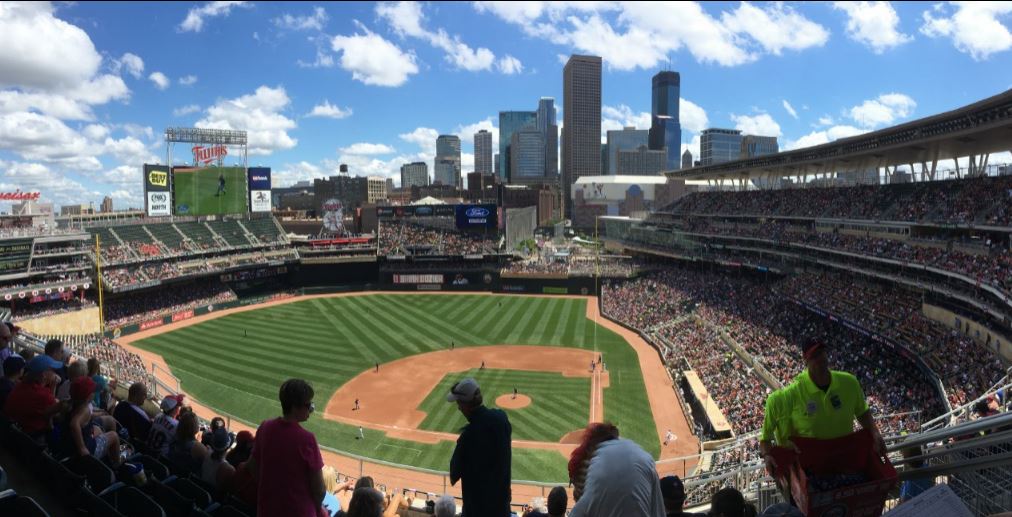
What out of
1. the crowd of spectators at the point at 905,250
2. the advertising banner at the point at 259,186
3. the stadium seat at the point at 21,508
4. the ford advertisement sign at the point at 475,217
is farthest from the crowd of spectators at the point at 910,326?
the advertising banner at the point at 259,186

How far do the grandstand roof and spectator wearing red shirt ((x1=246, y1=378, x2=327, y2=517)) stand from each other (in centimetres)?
2947

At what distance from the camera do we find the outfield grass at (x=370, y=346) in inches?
967

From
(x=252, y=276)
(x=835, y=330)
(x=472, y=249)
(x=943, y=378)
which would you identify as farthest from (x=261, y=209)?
(x=943, y=378)

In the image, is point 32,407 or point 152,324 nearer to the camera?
point 32,407

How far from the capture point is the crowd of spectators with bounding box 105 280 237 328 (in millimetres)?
Answer: 46906

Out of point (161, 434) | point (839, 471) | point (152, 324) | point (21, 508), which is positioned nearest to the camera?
point (21, 508)

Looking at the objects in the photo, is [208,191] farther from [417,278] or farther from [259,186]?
[417,278]

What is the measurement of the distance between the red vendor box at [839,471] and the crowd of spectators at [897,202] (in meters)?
27.4

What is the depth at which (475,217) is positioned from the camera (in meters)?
67.4

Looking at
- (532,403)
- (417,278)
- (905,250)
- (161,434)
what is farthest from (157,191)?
(905,250)

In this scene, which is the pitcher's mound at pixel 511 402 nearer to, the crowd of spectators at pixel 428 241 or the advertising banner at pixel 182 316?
the advertising banner at pixel 182 316

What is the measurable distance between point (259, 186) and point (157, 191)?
11916 mm

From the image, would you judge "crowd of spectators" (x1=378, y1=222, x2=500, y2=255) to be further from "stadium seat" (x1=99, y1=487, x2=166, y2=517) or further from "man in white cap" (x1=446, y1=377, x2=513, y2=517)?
"man in white cap" (x1=446, y1=377, x2=513, y2=517)

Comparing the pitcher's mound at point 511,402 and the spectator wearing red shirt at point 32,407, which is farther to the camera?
the pitcher's mound at point 511,402
